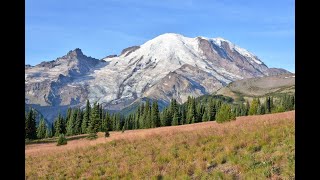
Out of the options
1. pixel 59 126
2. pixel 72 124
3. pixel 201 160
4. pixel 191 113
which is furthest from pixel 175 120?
pixel 201 160

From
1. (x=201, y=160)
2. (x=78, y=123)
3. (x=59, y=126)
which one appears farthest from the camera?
(x=78, y=123)

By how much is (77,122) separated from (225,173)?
12402cm

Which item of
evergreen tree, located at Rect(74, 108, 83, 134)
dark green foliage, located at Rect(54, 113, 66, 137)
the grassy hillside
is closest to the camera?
the grassy hillside

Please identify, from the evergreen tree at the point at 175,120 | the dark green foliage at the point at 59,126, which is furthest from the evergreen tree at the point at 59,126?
the evergreen tree at the point at 175,120

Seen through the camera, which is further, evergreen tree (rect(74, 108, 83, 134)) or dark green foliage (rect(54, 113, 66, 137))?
dark green foliage (rect(54, 113, 66, 137))

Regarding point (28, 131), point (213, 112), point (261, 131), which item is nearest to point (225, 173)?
point (261, 131)

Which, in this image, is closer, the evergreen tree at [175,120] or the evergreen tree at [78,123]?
the evergreen tree at [78,123]

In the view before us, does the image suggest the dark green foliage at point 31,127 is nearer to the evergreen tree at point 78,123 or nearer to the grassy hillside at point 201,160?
the evergreen tree at point 78,123

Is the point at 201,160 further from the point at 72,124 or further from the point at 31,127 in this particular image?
the point at 72,124

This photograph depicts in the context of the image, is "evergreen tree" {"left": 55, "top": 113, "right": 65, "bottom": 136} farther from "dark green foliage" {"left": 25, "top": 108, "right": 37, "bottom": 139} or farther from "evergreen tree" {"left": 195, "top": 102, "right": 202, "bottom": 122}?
"evergreen tree" {"left": 195, "top": 102, "right": 202, "bottom": 122}

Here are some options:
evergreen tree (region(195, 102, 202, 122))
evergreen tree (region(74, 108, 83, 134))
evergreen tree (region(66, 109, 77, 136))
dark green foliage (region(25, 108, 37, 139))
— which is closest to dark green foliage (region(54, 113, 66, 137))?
evergreen tree (region(66, 109, 77, 136))

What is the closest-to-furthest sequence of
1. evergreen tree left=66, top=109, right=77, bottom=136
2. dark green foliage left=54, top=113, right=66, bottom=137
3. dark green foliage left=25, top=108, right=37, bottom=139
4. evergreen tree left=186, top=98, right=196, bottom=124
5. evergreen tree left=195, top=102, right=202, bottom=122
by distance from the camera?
dark green foliage left=25, top=108, right=37, bottom=139 < evergreen tree left=66, top=109, right=77, bottom=136 < dark green foliage left=54, top=113, right=66, bottom=137 < evergreen tree left=186, top=98, right=196, bottom=124 < evergreen tree left=195, top=102, right=202, bottom=122
